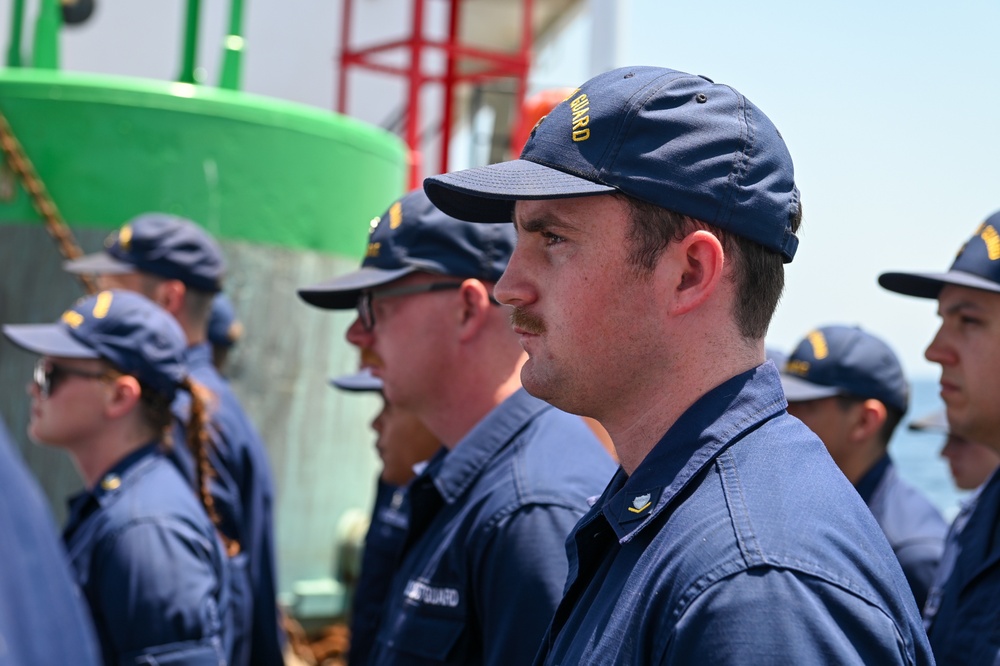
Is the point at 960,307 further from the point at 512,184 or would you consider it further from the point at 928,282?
the point at 512,184

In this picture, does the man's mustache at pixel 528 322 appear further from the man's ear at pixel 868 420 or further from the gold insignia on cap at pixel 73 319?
the man's ear at pixel 868 420

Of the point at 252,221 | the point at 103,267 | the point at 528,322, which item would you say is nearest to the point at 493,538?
the point at 528,322

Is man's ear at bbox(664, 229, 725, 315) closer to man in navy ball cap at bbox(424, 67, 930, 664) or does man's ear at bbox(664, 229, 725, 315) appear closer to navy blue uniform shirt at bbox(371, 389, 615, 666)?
man in navy ball cap at bbox(424, 67, 930, 664)

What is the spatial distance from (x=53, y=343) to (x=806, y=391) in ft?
8.85

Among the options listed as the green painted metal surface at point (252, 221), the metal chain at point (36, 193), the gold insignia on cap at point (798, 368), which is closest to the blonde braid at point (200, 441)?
the green painted metal surface at point (252, 221)

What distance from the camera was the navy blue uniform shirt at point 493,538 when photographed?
2.27 metres

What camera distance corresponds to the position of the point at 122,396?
3781 millimetres

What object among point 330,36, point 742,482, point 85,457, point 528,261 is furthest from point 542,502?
point 330,36

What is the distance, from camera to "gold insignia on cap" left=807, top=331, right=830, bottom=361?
4.64 m

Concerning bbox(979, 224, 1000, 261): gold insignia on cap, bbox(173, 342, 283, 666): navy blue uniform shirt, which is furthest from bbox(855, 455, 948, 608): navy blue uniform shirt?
bbox(173, 342, 283, 666): navy blue uniform shirt

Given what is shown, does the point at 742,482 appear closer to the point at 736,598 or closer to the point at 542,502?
the point at 736,598

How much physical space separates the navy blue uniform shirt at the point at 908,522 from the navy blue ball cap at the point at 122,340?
2.43 meters

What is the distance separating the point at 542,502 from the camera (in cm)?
237

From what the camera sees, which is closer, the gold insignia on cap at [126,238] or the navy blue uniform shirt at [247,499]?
the navy blue uniform shirt at [247,499]
